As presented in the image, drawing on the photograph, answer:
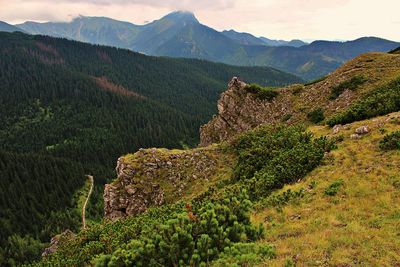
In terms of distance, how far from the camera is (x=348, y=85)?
46.5 m

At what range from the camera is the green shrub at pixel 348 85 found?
4575 cm

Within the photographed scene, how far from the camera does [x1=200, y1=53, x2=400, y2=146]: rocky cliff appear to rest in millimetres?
45500

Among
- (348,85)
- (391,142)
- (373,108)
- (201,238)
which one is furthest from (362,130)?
(348,85)

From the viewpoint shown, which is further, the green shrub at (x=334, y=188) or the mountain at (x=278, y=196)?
the green shrub at (x=334, y=188)

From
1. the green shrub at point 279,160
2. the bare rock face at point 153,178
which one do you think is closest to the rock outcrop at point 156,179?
the bare rock face at point 153,178

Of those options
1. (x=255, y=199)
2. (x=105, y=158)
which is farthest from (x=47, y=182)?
(x=255, y=199)

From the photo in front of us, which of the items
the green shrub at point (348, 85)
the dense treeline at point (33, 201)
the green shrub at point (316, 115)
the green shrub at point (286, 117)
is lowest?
the dense treeline at point (33, 201)

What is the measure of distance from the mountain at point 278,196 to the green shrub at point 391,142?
0.31ft

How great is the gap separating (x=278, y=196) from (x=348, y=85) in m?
32.0

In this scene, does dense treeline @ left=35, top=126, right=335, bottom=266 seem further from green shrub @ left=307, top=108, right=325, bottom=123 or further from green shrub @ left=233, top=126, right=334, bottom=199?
green shrub @ left=307, top=108, right=325, bottom=123

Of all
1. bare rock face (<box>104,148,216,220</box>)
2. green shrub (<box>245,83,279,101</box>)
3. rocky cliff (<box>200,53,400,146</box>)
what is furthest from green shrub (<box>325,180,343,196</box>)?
green shrub (<box>245,83,279,101</box>)

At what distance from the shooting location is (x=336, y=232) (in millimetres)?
15445

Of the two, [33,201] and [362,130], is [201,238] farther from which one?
[33,201]

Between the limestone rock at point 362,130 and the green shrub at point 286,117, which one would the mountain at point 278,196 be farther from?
the green shrub at point 286,117
